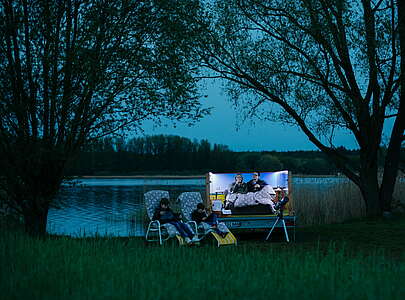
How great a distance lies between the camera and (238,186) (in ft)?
38.4

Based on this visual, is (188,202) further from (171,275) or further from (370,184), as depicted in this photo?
(171,275)

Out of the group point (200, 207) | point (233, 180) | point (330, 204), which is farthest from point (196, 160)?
point (200, 207)

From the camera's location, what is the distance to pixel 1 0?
9062 millimetres

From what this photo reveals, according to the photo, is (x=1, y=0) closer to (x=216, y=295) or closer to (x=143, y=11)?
(x=143, y=11)

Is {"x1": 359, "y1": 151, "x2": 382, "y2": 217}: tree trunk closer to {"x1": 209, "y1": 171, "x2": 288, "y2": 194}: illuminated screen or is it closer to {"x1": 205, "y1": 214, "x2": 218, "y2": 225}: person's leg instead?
{"x1": 209, "y1": 171, "x2": 288, "y2": 194}: illuminated screen

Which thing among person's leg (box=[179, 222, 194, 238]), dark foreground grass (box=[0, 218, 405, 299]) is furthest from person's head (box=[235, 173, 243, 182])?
dark foreground grass (box=[0, 218, 405, 299])

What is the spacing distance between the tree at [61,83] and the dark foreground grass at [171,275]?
1.80 metres

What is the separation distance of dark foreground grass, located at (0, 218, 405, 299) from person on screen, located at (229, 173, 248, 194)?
4.06 m

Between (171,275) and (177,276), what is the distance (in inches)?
2.3

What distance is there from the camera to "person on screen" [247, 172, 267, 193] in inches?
452

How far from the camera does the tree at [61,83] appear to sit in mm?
8883

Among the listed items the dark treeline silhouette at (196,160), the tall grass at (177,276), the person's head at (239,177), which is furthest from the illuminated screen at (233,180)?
the dark treeline silhouette at (196,160)

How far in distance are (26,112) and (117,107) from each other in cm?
135

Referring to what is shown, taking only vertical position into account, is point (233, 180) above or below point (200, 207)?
above
